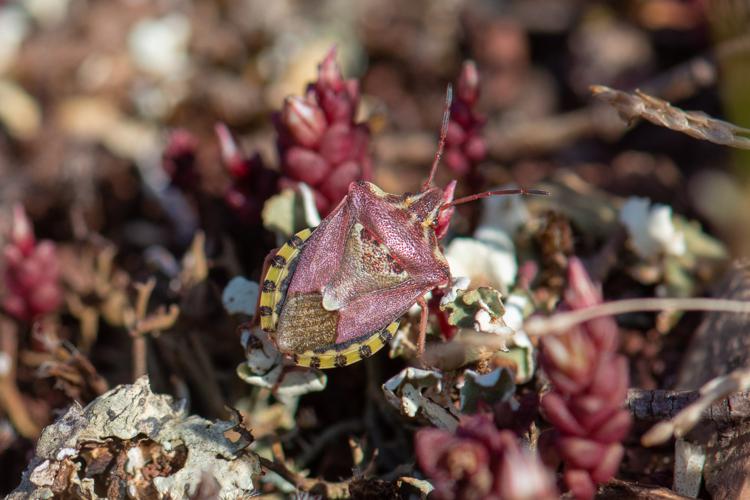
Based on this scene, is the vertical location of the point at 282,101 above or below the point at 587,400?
above

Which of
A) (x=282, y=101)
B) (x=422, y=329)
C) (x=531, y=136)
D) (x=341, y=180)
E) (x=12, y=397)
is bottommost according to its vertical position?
(x=12, y=397)

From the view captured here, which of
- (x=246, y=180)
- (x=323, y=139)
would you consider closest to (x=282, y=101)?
(x=246, y=180)

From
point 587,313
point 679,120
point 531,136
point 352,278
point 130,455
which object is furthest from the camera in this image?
point 531,136

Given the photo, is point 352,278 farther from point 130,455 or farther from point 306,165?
point 130,455

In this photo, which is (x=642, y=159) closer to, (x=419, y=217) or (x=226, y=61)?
(x=419, y=217)

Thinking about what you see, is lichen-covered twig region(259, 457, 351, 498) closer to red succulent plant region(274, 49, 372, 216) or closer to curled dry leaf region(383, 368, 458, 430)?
curled dry leaf region(383, 368, 458, 430)

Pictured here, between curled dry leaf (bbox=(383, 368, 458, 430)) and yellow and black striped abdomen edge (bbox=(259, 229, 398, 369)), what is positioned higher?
yellow and black striped abdomen edge (bbox=(259, 229, 398, 369))

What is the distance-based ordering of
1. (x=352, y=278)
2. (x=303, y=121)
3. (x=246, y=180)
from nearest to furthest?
(x=352, y=278)
(x=303, y=121)
(x=246, y=180)

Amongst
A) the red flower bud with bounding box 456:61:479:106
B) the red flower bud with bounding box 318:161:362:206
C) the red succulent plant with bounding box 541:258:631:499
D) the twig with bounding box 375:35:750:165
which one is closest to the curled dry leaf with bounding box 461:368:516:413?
the red succulent plant with bounding box 541:258:631:499
